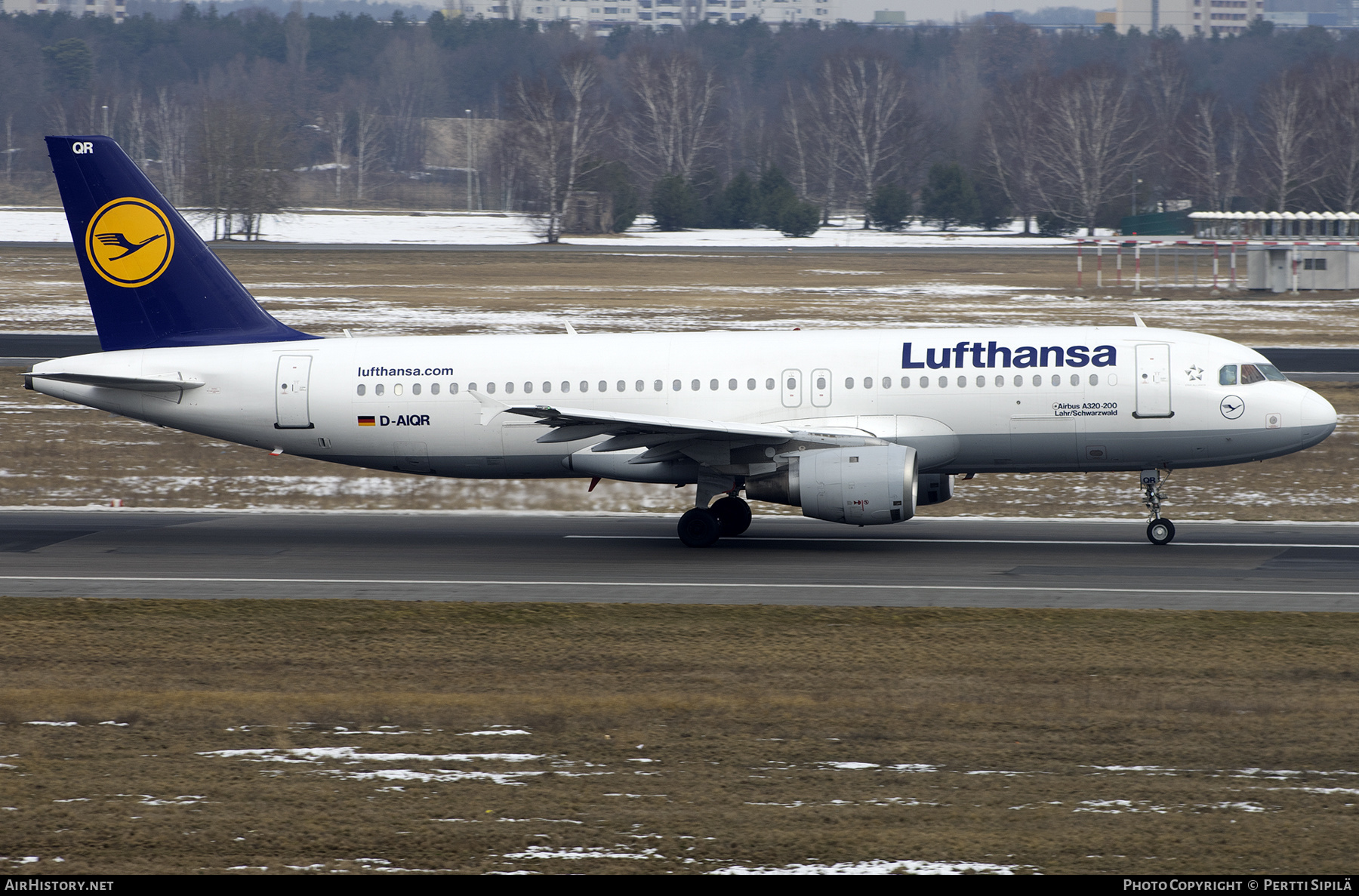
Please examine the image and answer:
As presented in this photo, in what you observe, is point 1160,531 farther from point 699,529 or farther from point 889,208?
point 889,208

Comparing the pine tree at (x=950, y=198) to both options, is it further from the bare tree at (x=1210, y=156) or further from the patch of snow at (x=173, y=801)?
the patch of snow at (x=173, y=801)

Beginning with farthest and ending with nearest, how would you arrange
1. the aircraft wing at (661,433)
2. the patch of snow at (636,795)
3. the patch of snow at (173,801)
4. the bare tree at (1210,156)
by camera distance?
the bare tree at (1210,156) → the aircraft wing at (661,433) → the patch of snow at (636,795) → the patch of snow at (173,801)

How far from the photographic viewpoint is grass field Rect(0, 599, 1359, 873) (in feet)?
39.4

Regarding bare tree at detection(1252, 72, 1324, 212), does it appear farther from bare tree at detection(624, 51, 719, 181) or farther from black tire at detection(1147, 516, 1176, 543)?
black tire at detection(1147, 516, 1176, 543)

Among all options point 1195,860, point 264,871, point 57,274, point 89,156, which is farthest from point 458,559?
point 57,274

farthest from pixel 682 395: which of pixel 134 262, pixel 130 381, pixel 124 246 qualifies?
pixel 124 246

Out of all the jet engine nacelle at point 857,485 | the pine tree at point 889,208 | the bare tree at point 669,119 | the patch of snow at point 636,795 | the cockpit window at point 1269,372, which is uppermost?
the bare tree at point 669,119

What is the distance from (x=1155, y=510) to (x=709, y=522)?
773 centimetres

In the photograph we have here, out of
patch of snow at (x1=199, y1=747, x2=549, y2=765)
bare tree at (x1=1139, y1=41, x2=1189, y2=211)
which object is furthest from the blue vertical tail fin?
bare tree at (x1=1139, y1=41, x2=1189, y2=211)

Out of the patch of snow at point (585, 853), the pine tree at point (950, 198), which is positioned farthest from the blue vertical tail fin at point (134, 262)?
the pine tree at point (950, 198)

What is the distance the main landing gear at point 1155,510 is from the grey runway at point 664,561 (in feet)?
0.90

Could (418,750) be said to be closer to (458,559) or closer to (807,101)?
(458,559)

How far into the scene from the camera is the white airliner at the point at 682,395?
82.8 feet

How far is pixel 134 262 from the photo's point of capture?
27.3m
